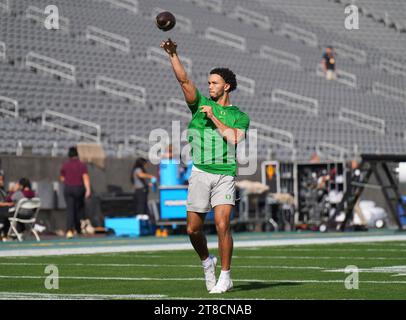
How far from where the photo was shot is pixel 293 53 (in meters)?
41.8

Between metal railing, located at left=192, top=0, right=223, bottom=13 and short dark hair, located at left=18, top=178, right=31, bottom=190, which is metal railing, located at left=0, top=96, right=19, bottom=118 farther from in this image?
metal railing, located at left=192, top=0, right=223, bottom=13

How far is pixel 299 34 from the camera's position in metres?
44.3

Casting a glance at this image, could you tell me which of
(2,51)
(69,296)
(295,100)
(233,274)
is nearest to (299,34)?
(295,100)

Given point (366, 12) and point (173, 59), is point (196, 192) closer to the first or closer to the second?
point (173, 59)

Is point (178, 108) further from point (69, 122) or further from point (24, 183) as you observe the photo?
point (24, 183)

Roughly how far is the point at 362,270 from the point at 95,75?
21495mm

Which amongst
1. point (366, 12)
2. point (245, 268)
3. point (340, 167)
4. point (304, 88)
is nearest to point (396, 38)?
point (366, 12)

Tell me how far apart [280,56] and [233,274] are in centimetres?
3029

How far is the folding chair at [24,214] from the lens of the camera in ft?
67.6

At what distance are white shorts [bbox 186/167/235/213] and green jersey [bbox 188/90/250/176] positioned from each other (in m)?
0.05

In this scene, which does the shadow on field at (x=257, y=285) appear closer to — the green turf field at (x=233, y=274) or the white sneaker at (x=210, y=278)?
the green turf field at (x=233, y=274)

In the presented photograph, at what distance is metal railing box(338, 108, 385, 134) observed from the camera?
36.7m

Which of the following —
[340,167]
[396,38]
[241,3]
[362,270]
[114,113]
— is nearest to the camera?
[362,270]

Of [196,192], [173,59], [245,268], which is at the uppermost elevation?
[173,59]
